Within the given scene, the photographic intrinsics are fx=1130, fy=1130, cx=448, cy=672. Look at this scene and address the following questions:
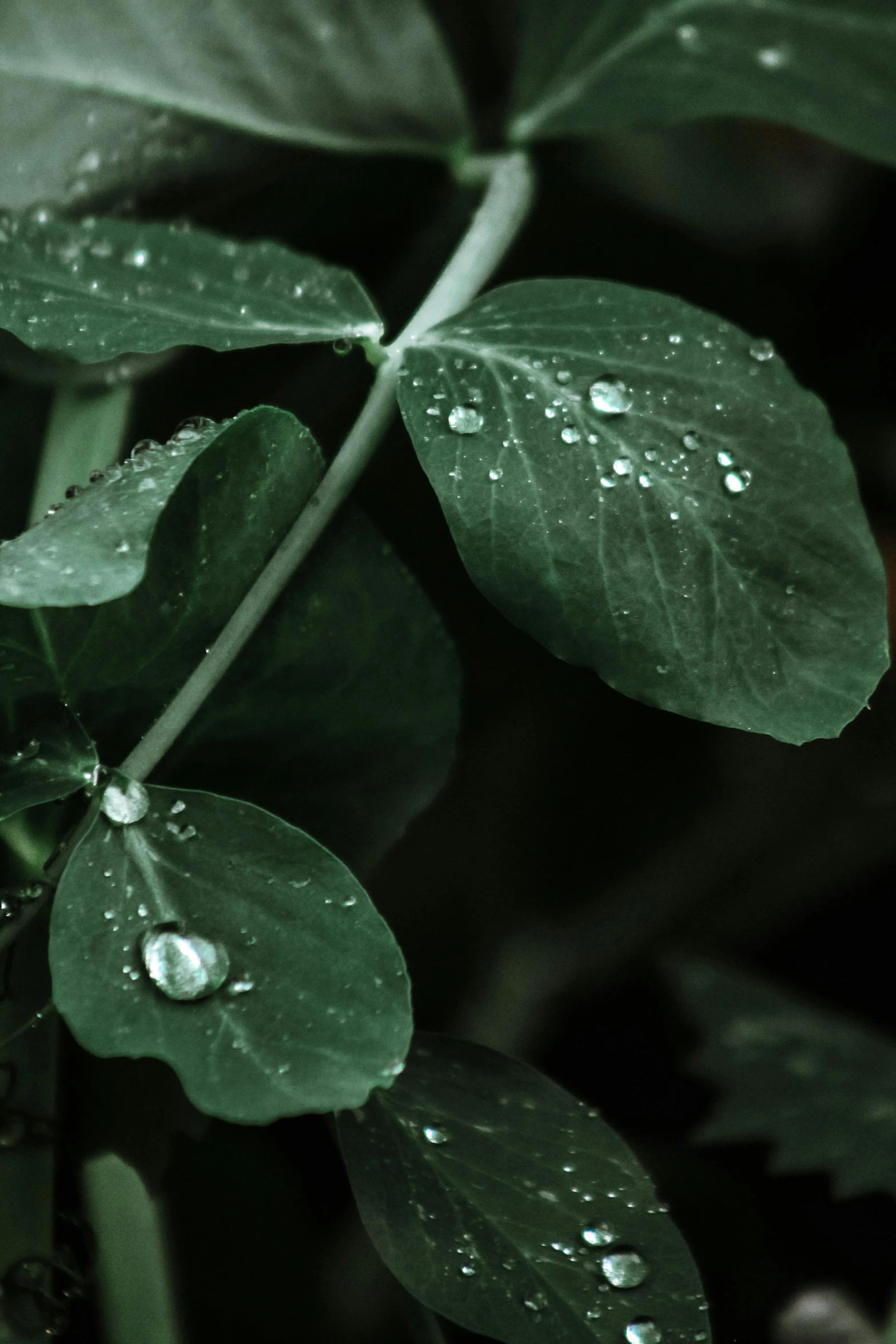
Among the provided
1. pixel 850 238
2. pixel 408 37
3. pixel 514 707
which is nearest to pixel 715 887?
pixel 514 707

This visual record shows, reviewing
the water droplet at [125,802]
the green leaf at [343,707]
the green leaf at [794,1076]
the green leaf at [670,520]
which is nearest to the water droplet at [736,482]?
the green leaf at [670,520]

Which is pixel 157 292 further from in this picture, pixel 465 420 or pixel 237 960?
pixel 237 960

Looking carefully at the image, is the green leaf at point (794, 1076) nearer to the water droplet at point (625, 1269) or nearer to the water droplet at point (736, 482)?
the water droplet at point (625, 1269)

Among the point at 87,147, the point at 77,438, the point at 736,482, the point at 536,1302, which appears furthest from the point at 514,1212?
the point at 87,147

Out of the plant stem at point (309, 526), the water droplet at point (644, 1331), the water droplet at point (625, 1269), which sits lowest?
the water droplet at point (644, 1331)

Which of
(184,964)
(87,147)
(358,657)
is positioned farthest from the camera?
(87,147)

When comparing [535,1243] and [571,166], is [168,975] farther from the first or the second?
[571,166]
